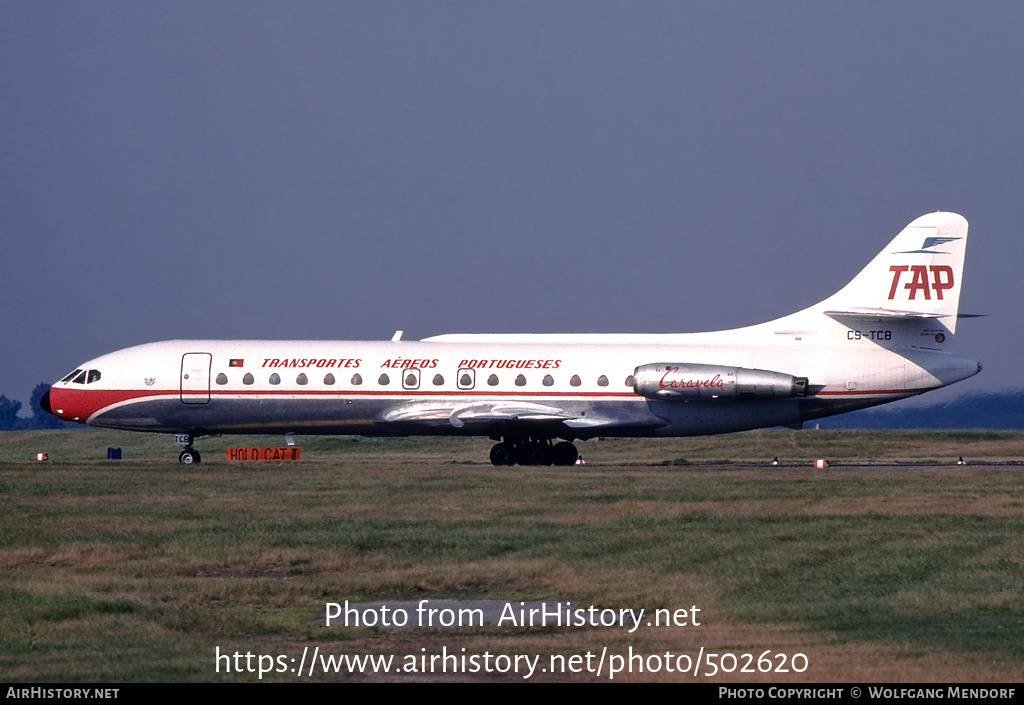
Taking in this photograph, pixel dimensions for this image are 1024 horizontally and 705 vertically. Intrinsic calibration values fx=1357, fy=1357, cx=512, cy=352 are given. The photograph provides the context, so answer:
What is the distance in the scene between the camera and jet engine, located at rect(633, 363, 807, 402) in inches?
1652

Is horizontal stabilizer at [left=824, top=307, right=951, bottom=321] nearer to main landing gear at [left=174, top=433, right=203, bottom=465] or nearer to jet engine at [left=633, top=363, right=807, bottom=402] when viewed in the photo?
jet engine at [left=633, top=363, right=807, bottom=402]

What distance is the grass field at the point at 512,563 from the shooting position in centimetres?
1494

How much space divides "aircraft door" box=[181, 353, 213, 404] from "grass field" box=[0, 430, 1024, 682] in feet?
19.2

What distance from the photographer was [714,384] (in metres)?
42.2

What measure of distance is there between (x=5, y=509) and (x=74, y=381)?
61.2 feet

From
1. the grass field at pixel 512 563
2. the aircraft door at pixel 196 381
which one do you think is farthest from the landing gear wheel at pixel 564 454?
the aircraft door at pixel 196 381

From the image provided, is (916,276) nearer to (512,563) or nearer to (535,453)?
(535,453)

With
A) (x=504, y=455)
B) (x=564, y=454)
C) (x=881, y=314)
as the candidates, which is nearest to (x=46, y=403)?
(x=504, y=455)

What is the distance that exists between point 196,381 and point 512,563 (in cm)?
2523

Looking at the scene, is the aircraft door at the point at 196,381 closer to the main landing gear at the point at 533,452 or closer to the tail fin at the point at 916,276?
the main landing gear at the point at 533,452

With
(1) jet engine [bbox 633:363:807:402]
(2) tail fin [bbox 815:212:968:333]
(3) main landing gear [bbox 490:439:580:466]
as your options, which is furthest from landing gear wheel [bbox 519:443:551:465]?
(2) tail fin [bbox 815:212:968:333]

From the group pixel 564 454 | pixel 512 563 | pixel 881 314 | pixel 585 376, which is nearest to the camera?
pixel 512 563

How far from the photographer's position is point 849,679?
12.9 meters

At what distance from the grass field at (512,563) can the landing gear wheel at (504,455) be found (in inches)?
210
